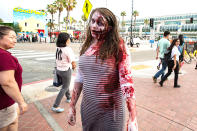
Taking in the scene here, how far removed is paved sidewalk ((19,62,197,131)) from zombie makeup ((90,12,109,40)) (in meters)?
2.21

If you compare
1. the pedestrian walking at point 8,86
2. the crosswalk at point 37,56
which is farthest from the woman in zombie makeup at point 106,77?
the crosswalk at point 37,56

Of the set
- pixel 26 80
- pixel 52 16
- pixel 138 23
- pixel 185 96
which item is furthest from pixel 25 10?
pixel 138 23

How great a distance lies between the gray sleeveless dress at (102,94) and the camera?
4.47 ft

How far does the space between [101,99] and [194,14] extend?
354 ft

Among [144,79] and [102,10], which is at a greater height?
[102,10]

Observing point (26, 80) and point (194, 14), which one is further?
point (194, 14)

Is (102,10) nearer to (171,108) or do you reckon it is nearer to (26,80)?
(171,108)

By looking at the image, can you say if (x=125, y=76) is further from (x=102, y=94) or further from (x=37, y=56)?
(x=37, y=56)

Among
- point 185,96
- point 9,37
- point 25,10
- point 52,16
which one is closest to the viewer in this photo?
point 9,37

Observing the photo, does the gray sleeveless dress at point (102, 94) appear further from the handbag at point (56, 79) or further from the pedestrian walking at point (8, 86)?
the handbag at point (56, 79)

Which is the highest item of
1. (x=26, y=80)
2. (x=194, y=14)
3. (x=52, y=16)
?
(x=194, y=14)

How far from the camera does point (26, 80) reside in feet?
20.6

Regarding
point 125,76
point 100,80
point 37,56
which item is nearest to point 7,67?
point 100,80

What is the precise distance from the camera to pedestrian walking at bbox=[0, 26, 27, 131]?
5.10 feet
